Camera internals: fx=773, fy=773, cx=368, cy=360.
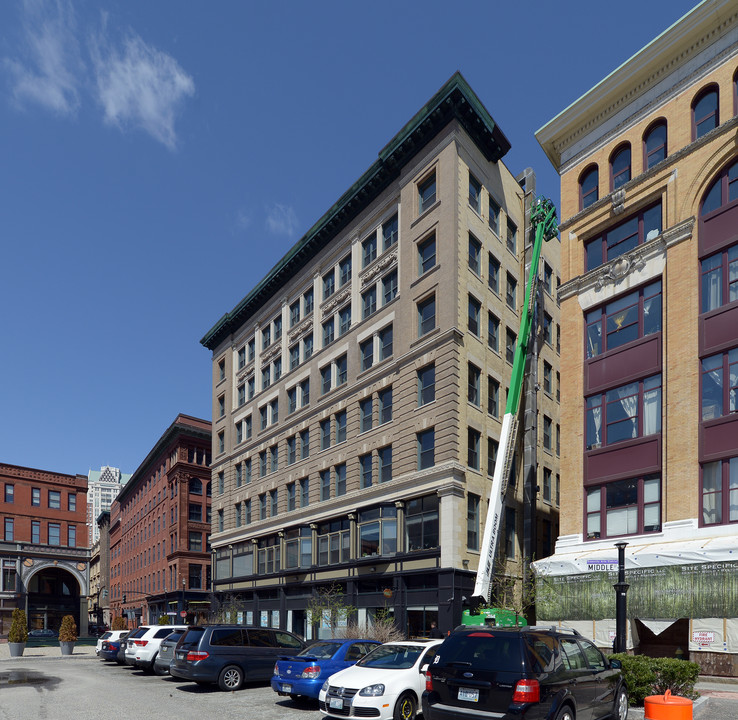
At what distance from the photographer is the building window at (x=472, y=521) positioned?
115 ft

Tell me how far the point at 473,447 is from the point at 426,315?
6910 mm

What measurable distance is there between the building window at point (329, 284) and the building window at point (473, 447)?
14.8 m

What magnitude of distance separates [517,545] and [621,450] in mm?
11655

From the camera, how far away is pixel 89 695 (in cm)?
2127

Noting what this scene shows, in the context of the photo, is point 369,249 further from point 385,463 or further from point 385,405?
point 385,463

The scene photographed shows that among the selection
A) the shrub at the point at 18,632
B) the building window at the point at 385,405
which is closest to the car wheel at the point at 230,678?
the building window at the point at 385,405

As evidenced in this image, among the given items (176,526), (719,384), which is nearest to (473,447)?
(719,384)

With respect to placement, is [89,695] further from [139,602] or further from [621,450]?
[139,602]

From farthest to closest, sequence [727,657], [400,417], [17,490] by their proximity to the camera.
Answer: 1. [17,490]
2. [400,417]
3. [727,657]

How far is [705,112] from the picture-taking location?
28.4 meters

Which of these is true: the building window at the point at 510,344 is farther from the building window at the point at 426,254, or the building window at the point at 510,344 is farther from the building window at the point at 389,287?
the building window at the point at 389,287

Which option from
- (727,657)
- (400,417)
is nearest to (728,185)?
(727,657)

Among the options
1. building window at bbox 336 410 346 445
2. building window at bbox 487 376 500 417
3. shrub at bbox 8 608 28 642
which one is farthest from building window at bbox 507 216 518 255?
shrub at bbox 8 608 28 642

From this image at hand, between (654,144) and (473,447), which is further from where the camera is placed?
(473,447)
